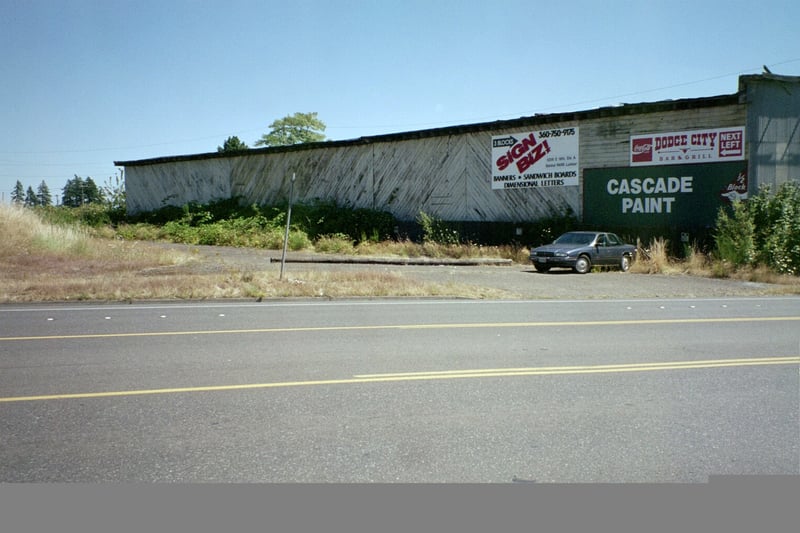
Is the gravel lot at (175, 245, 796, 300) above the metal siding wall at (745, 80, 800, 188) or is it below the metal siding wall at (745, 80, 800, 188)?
below

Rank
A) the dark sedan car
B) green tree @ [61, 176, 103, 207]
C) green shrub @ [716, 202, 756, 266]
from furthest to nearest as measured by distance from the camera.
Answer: green tree @ [61, 176, 103, 207] < the dark sedan car < green shrub @ [716, 202, 756, 266]

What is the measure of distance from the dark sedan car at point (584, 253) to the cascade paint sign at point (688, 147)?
4146 millimetres

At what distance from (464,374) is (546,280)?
14613 millimetres

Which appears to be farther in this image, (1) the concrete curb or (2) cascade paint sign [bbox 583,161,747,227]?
(1) the concrete curb

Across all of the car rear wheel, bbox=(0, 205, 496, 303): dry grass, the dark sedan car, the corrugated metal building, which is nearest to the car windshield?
the dark sedan car

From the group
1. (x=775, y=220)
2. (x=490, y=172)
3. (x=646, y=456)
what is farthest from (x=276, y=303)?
(x=490, y=172)

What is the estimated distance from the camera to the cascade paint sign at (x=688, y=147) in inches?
1040

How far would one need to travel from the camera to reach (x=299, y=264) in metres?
26.9

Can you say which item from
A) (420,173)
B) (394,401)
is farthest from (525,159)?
(394,401)

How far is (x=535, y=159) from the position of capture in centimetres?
3250

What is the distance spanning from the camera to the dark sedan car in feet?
82.6

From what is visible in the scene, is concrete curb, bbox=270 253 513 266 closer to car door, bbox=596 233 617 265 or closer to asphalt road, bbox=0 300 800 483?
car door, bbox=596 233 617 265

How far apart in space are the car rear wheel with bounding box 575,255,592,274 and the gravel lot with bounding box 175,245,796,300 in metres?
0.32

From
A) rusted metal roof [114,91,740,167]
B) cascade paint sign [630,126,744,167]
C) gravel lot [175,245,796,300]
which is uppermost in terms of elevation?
rusted metal roof [114,91,740,167]
